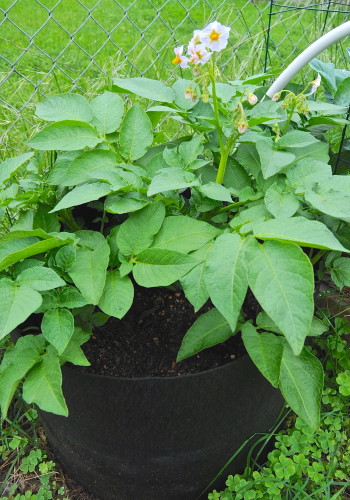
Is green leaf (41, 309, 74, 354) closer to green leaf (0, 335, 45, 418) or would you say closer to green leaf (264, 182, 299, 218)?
green leaf (0, 335, 45, 418)

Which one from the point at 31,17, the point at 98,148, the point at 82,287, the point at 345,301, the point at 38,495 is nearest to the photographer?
the point at 82,287

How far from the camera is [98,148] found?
4.08 feet

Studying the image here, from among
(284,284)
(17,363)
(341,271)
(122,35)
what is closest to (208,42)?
(284,284)

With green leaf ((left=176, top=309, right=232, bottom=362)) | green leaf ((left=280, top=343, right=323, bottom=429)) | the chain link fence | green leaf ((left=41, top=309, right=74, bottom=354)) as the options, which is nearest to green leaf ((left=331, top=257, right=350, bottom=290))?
green leaf ((left=280, top=343, right=323, bottom=429))

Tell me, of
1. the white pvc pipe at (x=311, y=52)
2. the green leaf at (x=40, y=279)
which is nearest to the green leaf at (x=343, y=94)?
the white pvc pipe at (x=311, y=52)

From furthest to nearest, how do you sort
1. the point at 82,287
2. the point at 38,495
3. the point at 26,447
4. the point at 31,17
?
1. the point at 31,17
2. the point at 26,447
3. the point at 38,495
4. the point at 82,287

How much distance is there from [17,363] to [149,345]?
1.31 feet

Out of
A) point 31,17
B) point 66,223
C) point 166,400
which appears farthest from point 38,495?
point 31,17

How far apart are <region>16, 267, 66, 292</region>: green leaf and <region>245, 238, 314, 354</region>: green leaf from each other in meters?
0.36

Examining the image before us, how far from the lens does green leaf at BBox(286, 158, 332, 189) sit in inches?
45.6

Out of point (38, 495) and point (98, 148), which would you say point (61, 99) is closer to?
point (98, 148)

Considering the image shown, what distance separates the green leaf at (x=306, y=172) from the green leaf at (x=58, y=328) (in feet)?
1.82

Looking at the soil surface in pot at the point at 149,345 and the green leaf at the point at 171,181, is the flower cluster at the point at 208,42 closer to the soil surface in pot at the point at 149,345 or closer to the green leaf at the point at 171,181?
the green leaf at the point at 171,181

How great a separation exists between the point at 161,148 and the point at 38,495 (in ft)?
3.40
